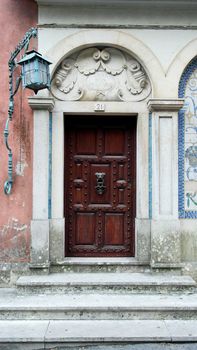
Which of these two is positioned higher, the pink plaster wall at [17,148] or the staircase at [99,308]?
the pink plaster wall at [17,148]

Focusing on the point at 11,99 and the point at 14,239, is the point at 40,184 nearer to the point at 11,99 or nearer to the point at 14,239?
the point at 14,239

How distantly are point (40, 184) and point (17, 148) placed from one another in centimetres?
69

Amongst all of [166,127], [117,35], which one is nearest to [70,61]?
[117,35]

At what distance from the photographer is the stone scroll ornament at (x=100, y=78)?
20.4 feet

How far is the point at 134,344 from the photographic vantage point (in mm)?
4547

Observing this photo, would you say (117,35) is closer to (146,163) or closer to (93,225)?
(146,163)

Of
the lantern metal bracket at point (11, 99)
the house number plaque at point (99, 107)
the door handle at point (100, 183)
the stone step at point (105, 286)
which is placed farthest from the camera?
the door handle at point (100, 183)

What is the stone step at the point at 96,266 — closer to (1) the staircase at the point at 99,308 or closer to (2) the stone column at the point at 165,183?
(1) the staircase at the point at 99,308

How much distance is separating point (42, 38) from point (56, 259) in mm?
3430

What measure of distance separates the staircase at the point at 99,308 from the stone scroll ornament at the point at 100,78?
2.62 metres

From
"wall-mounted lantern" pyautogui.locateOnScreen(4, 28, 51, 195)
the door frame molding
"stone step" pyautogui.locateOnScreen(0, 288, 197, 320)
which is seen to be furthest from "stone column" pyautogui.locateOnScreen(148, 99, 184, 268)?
"wall-mounted lantern" pyautogui.locateOnScreen(4, 28, 51, 195)

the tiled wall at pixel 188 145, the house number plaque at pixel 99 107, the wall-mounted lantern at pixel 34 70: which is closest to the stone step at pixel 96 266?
the tiled wall at pixel 188 145

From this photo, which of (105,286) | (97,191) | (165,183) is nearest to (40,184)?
(97,191)

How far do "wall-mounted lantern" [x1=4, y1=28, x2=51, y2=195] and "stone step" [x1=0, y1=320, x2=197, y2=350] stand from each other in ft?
7.04
